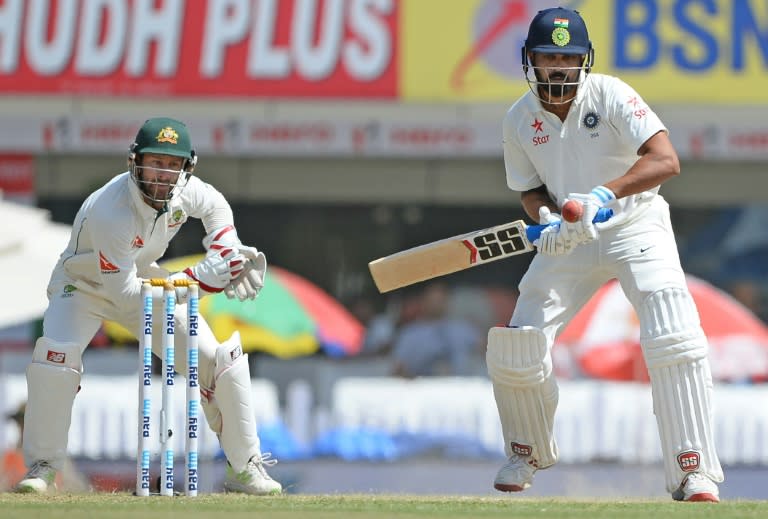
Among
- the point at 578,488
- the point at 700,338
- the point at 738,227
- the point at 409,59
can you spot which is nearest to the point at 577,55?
the point at 700,338

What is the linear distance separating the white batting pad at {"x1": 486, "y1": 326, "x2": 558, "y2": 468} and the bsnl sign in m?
7.56

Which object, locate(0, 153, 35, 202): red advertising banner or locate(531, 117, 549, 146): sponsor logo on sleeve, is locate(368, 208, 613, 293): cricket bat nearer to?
locate(531, 117, 549, 146): sponsor logo on sleeve

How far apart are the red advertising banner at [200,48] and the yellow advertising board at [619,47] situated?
1.14 feet

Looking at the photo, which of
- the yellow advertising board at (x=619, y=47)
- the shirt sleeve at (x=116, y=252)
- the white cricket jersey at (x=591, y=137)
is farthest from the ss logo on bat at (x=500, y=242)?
the yellow advertising board at (x=619, y=47)

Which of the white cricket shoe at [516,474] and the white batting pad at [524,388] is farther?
the white cricket shoe at [516,474]

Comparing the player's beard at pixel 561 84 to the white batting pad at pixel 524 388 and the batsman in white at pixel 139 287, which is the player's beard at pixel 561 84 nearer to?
the white batting pad at pixel 524 388

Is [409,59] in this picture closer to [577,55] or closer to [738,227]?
[738,227]

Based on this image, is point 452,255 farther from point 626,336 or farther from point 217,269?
point 626,336

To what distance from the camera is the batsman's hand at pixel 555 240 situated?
19.6 feet

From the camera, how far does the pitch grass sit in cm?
539

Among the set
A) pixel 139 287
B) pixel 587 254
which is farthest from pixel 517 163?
pixel 139 287

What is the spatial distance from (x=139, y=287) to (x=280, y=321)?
542 cm

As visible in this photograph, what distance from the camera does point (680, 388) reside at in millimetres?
6039

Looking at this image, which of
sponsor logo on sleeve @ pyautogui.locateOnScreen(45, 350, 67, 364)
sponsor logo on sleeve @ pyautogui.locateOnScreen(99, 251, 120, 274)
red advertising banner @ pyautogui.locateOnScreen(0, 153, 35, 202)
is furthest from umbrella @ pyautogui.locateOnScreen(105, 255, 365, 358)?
sponsor logo on sleeve @ pyautogui.locateOnScreen(99, 251, 120, 274)
